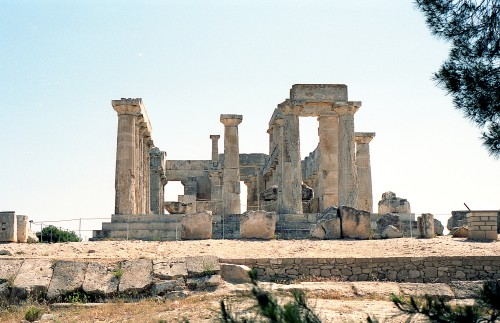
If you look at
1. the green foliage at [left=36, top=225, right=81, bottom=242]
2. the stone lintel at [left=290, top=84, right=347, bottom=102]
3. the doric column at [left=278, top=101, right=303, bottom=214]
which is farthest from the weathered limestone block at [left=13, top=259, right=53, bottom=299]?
the green foliage at [left=36, top=225, right=81, bottom=242]

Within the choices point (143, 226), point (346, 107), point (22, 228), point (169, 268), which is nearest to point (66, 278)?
point (169, 268)

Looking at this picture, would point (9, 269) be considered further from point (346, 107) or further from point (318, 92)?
point (346, 107)

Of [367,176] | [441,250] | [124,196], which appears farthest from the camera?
[367,176]

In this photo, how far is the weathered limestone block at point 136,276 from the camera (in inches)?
575

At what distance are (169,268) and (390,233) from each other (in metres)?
9.27

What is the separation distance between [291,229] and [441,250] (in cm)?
813

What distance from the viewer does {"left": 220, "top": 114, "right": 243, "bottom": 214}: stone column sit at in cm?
3488

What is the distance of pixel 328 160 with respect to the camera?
32.9 meters

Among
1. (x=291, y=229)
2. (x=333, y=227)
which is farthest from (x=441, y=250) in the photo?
(x=291, y=229)

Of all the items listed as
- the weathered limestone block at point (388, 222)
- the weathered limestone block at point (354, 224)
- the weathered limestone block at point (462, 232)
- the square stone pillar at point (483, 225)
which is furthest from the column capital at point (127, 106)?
the square stone pillar at point (483, 225)

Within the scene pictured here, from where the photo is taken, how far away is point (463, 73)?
10.8 meters

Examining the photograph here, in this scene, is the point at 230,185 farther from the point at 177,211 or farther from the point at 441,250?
the point at 441,250

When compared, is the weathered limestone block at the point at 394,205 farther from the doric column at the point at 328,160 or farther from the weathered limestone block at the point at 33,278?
the weathered limestone block at the point at 33,278

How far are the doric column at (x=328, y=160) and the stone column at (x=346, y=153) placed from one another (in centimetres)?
233
